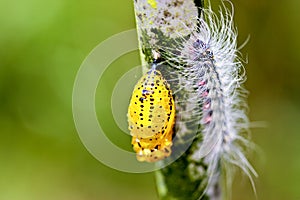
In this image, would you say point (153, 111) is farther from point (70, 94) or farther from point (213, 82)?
point (70, 94)

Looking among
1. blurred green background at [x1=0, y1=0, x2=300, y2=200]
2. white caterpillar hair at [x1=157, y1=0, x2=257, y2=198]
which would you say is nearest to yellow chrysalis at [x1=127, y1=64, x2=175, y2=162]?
white caterpillar hair at [x1=157, y1=0, x2=257, y2=198]

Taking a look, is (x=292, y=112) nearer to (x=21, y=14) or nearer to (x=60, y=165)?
(x=60, y=165)

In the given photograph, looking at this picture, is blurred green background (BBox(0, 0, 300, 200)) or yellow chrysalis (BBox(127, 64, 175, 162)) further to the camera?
blurred green background (BBox(0, 0, 300, 200))

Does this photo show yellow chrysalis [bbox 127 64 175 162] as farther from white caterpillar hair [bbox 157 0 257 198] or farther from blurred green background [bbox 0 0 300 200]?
blurred green background [bbox 0 0 300 200]

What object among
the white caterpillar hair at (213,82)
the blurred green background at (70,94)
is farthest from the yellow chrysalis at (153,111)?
the blurred green background at (70,94)

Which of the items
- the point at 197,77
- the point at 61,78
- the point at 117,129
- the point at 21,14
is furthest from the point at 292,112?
the point at 197,77

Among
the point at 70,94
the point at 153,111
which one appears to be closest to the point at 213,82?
the point at 153,111
